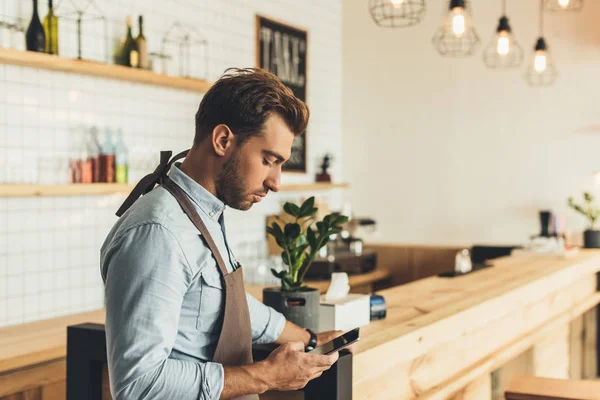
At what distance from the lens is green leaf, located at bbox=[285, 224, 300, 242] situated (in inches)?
81.3

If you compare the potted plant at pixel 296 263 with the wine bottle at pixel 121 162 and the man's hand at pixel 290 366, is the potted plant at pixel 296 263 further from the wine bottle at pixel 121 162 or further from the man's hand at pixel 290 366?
the wine bottle at pixel 121 162

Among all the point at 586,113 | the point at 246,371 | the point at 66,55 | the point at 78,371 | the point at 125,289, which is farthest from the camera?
the point at 586,113

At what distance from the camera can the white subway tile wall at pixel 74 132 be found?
11.6 feet

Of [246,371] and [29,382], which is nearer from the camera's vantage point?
[246,371]

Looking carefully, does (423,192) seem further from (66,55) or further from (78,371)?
(78,371)

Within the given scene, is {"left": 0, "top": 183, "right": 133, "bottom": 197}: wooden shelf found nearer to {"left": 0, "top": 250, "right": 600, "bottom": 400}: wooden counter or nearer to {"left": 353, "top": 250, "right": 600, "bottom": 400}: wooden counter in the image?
{"left": 0, "top": 250, "right": 600, "bottom": 400}: wooden counter

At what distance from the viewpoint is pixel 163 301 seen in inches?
53.6

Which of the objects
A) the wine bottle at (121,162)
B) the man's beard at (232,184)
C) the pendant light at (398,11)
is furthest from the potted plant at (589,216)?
the man's beard at (232,184)

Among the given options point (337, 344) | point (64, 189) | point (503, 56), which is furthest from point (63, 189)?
point (503, 56)

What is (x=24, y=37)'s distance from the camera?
3.46 meters

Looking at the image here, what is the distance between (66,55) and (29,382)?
1661 mm

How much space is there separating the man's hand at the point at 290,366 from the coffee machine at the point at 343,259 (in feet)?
10.7

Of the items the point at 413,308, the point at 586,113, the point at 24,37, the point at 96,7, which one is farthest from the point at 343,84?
the point at 413,308

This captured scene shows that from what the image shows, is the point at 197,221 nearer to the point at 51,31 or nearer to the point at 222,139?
the point at 222,139
